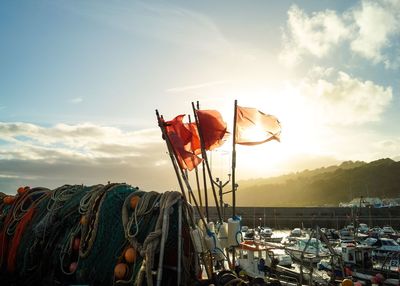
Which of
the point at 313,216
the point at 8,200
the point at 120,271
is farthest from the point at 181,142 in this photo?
the point at 313,216

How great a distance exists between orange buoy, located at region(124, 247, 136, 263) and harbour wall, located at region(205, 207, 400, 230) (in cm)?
6463

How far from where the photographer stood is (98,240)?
8773 mm

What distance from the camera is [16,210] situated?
11.3 m

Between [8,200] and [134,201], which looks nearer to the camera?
[134,201]

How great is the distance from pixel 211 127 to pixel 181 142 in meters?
1.05

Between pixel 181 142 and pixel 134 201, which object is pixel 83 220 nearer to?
pixel 134 201

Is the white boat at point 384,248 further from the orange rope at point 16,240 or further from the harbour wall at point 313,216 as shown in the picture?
the harbour wall at point 313,216

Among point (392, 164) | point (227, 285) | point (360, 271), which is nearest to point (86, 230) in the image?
point (227, 285)

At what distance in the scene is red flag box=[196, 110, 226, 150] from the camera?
1115 cm

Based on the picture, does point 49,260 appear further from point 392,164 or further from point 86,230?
point 392,164

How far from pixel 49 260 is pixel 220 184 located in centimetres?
615

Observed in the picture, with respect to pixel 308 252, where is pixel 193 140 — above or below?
above

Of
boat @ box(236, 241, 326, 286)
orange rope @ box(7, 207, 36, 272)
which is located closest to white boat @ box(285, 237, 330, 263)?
boat @ box(236, 241, 326, 286)

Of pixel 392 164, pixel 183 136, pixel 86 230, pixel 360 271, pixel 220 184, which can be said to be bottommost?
pixel 360 271
